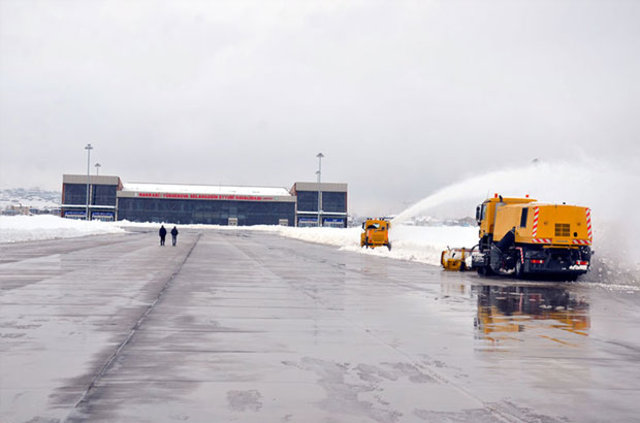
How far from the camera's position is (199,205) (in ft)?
521

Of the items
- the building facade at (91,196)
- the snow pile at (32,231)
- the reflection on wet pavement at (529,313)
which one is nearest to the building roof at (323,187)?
the building facade at (91,196)

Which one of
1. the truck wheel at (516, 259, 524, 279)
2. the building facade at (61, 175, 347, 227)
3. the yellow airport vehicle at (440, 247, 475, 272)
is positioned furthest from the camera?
the building facade at (61, 175, 347, 227)

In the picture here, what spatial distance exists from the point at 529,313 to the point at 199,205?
147m

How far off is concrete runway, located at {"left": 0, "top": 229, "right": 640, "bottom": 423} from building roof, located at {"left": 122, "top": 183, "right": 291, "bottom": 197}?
141276 millimetres

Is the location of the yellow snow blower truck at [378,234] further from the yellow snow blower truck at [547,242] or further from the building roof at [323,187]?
the building roof at [323,187]

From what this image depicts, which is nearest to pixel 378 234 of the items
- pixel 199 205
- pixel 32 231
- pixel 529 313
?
pixel 32 231

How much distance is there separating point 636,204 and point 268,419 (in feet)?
86.0

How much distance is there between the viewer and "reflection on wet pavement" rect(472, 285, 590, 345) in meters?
12.4

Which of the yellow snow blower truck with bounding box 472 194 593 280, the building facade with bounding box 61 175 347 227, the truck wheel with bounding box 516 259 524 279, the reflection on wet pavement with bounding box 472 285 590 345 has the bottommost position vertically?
the reflection on wet pavement with bounding box 472 285 590 345

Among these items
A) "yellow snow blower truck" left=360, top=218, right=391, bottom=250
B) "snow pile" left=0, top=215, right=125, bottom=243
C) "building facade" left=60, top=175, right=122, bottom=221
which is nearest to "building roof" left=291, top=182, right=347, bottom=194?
"building facade" left=60, top=175, right=122, bottom=221

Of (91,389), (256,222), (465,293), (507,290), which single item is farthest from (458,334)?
(256,222)

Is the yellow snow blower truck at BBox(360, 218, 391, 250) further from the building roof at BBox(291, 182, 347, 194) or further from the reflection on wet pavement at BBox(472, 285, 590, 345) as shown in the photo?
the building roof at BBox(291, 182, 347, 194)

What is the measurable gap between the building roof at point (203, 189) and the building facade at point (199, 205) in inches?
56.4

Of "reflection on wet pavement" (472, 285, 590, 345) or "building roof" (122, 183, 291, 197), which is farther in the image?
"building roof" (122, 183, 291, 197)
